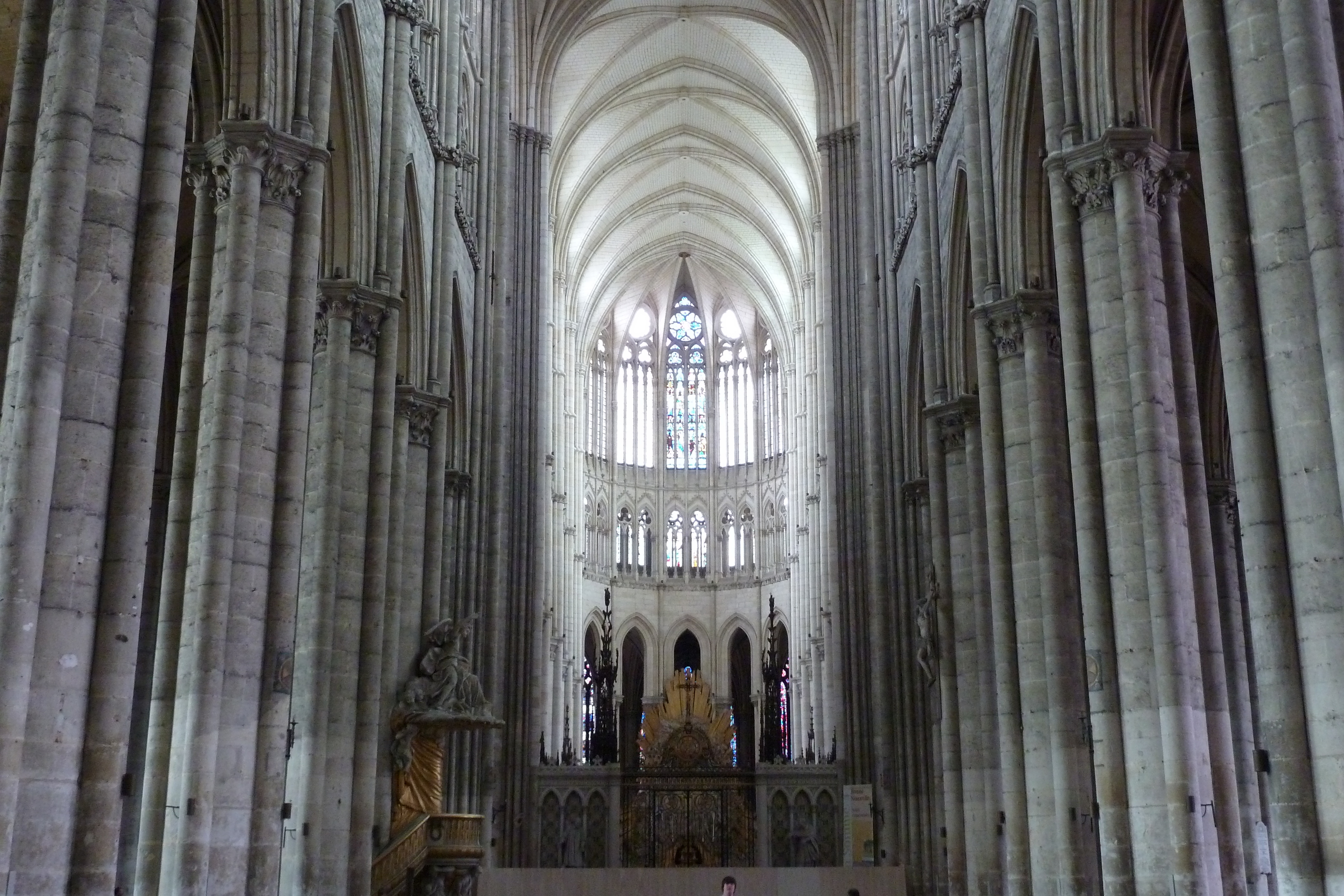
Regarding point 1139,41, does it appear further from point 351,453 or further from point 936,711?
point 936,711

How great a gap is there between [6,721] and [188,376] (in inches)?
225

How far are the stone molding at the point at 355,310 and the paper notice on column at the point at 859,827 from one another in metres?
17.6

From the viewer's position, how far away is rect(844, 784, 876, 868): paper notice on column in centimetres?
3366

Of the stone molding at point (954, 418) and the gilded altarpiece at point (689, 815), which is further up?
the stone molding at point (954, 418)

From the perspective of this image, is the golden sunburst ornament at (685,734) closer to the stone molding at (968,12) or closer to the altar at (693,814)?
the altar at (693,814)

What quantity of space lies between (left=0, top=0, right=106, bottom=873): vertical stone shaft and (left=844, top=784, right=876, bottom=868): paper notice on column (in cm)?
2524

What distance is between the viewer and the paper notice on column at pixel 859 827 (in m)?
33.7

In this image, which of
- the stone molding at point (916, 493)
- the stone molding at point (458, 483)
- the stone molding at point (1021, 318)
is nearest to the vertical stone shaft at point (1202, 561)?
the stone molding at point (1021, 318)

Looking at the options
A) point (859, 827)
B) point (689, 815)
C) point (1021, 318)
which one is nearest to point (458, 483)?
point (859, 827)

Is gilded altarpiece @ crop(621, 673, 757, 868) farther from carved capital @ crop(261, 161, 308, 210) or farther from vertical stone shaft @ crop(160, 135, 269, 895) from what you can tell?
carved capital @ crop(261, 161, 308, 210)

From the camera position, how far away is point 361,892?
20.0 meters

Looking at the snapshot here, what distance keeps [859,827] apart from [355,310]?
18.5m

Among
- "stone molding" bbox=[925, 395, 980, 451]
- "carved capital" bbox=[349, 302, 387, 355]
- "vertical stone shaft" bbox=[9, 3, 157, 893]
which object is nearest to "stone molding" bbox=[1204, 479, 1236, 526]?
"stone molding" bbox=[925, 395, 980, 451]

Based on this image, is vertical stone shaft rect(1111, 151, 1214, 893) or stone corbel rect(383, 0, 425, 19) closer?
vertical stone shaft rect(1111, 151, 1214, 893)
